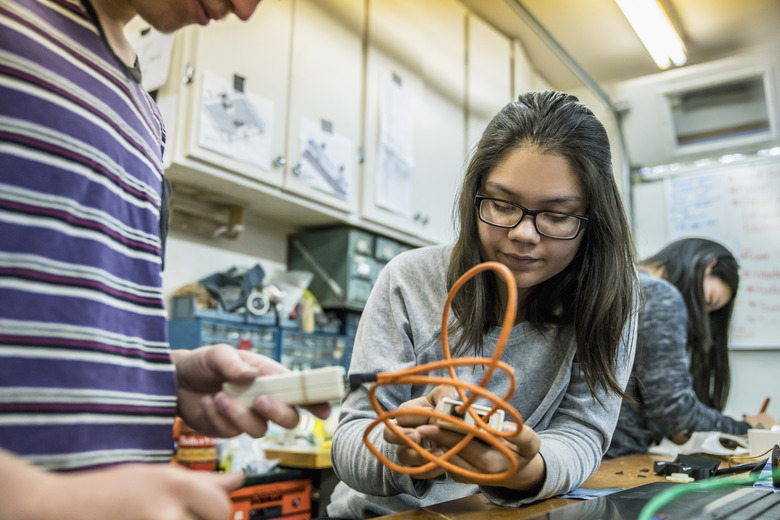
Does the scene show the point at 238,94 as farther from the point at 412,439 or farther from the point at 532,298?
Answer: the point at 412,439

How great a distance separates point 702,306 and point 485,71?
199cm

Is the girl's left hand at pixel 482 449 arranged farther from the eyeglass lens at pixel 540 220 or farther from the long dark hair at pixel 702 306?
the long dark hair at pixel 702 306

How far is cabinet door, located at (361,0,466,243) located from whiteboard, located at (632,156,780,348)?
1.44 meters

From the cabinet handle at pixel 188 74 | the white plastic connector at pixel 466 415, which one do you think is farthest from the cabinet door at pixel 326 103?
the white plastic connector at pixel 466 415

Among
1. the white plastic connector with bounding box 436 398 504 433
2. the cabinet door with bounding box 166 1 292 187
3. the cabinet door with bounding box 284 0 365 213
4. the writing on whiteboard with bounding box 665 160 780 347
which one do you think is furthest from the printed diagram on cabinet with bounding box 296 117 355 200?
the writing on whiteboard with bounding box 665 160 780 347

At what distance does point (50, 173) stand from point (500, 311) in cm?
72

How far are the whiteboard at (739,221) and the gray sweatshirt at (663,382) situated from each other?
2.19 meters

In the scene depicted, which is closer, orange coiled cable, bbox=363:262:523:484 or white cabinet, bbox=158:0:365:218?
orange coiled cable, bbox=363:262:523:484

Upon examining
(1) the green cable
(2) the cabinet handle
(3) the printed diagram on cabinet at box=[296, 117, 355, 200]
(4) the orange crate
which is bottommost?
(4) the orange crate

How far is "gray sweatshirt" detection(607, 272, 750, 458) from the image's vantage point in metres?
1.56

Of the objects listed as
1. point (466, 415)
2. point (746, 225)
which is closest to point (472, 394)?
point (466, 415)

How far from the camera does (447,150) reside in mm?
3258

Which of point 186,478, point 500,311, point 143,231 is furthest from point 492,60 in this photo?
point 186,478

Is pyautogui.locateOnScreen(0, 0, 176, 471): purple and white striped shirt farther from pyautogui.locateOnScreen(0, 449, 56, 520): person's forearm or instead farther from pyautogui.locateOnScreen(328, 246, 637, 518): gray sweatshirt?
pyautogui.locateOnScreen(328, 246, 637, 518): gray sweatshirt
